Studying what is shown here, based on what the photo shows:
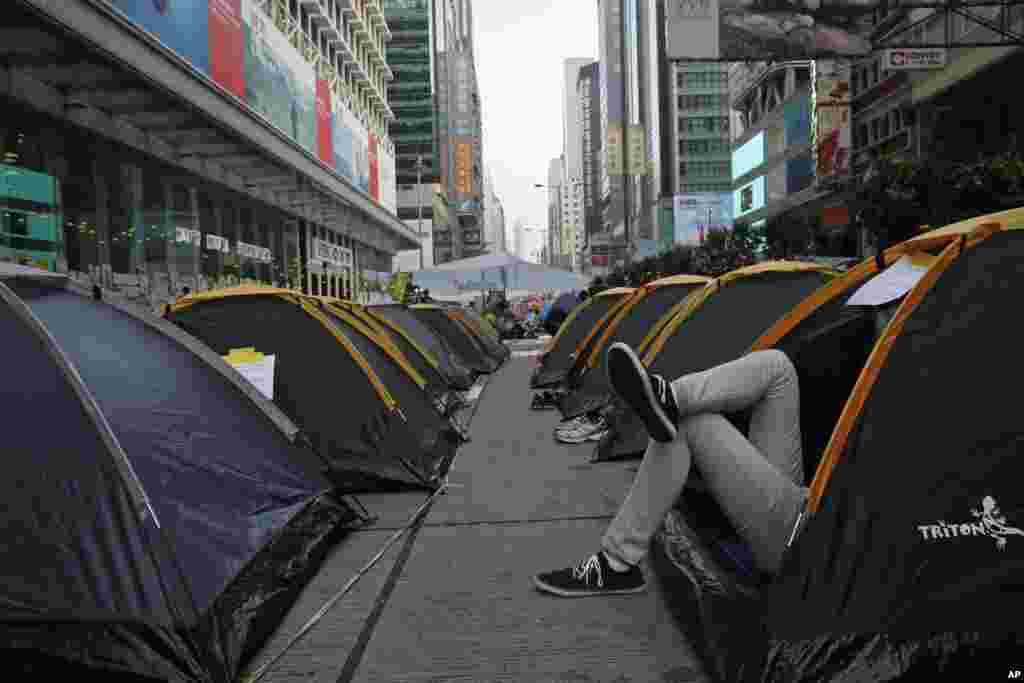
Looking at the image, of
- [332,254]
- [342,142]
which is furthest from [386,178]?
[332,254]

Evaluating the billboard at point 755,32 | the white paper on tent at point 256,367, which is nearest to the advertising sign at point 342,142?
the billboard at point 755,32

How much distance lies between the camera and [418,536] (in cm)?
522

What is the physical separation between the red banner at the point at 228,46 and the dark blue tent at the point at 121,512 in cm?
1857

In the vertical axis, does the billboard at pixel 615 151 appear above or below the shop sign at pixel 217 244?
above

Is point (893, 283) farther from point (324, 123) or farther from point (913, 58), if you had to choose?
point (324, 123)

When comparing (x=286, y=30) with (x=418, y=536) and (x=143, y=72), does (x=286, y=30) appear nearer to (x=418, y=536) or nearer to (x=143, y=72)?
(x=143, y=72)

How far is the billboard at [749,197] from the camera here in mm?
66250

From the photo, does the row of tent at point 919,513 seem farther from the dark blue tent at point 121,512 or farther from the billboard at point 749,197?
the billboard at point 749,197

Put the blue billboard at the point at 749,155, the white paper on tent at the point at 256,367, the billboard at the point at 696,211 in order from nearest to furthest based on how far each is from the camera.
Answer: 1. the white paper on tent at the point at 256,367
2. the blue billboard at the point at 749,155
3. the billboard at the point at 696,211

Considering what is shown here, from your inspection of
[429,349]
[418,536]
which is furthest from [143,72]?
[418,536]

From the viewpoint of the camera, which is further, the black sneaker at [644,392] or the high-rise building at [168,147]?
the high-rise building at [168,147]

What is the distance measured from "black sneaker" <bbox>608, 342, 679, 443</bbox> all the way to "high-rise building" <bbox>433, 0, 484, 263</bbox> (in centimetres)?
10634

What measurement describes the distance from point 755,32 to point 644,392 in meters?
12.6

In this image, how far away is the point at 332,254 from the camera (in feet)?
136
